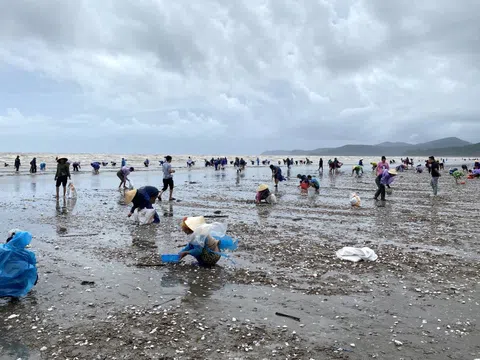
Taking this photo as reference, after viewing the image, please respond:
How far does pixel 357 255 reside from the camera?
26.8ft

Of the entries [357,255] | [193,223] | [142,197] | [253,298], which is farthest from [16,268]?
[357,255]

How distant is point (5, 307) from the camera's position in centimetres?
559

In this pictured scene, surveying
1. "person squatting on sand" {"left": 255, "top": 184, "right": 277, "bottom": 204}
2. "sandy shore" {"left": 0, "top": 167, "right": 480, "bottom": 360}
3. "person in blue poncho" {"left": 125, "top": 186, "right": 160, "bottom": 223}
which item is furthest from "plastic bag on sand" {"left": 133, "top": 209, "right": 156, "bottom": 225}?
"person squatting on sand" {"left": 255, "top": 184, "right": 277, "bottom": 204}

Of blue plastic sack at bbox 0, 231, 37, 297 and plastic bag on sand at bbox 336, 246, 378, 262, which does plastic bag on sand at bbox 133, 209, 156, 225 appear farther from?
plastic bag on sand at bbox 336, 246, 378, 262

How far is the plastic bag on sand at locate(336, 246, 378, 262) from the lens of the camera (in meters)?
8.06

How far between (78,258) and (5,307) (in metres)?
2.63

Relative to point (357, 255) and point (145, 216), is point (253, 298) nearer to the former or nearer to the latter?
point (357, 255)

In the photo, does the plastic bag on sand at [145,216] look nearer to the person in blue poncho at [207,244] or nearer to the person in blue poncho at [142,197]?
the person in blue poncho at [142,197]

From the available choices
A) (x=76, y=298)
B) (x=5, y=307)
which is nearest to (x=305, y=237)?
(x=76, y=298)

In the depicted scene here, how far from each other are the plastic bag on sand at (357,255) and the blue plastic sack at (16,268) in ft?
20.0

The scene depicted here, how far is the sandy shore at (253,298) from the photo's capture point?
15.2 feet

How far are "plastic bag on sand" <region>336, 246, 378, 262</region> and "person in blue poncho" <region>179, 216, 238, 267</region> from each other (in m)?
2.48

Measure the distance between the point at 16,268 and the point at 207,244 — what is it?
11.0ft

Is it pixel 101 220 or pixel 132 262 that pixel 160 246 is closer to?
pixel 132 262
